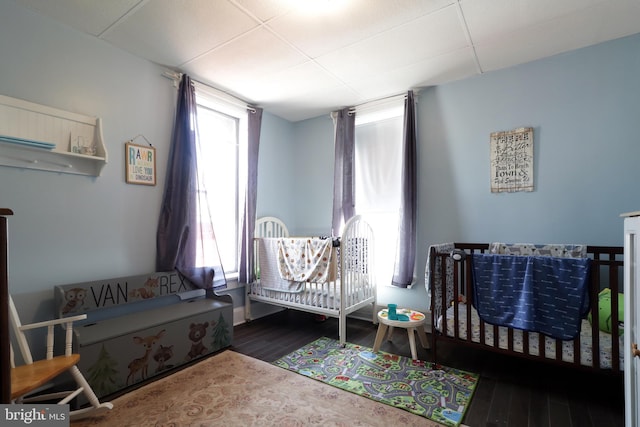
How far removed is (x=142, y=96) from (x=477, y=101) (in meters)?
2.94

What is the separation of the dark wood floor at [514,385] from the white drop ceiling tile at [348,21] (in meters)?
2.42

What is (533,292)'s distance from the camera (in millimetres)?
1744

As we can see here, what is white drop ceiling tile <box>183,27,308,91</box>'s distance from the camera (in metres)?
2.17

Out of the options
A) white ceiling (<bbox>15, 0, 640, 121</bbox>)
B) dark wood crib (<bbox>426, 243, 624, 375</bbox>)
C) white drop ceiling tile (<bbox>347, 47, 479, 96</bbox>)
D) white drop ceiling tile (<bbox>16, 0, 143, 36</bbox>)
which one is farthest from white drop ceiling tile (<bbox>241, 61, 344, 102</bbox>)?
dark wood crib (<bbox>426, 243, 624, 375</bbox>)

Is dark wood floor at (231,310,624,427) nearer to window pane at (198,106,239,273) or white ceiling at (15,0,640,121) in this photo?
window pane at (198,106,239,273)

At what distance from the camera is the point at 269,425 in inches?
60.4

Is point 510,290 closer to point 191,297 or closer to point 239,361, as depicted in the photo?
point 239,361

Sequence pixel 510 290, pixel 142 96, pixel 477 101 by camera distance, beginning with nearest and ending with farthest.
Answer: pixel 510 290, pixel 142 96, pixel 477 101

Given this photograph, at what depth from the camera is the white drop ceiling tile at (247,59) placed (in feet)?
7.11

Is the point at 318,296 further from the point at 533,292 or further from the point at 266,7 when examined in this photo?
the point at 266,7

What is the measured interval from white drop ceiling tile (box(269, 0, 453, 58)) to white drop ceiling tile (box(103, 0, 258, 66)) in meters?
0.29

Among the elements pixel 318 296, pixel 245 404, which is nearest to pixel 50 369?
pixel 245 404

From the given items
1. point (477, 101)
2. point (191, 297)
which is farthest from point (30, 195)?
point (477, 101)

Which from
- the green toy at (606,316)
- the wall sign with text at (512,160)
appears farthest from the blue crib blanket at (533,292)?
the wall sign with text at (512,160)
